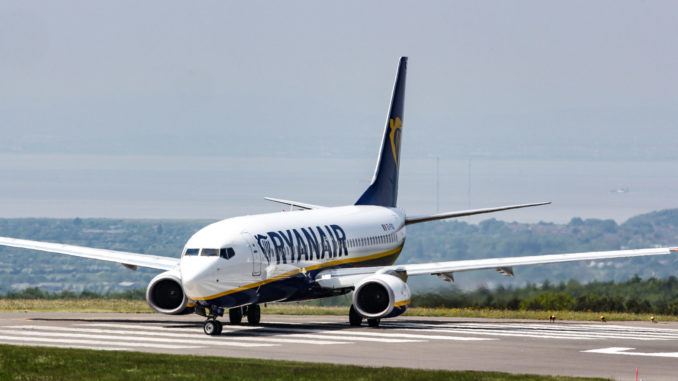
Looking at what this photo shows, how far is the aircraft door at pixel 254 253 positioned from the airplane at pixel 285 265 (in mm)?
32

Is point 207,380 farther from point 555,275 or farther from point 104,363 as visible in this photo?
point 555,275

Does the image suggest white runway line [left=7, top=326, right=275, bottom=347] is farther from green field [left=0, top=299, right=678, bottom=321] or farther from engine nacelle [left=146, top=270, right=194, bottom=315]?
green field [left=0, top=299, right=678, bottom=321]

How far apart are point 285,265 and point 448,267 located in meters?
6.98

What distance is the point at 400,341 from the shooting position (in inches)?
1388

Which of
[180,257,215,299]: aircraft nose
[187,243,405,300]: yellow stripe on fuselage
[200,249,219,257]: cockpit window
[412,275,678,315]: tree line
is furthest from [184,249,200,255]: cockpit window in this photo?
[412,275,678,315]: tree line

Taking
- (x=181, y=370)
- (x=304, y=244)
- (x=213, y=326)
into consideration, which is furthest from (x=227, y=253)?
(x=181, y=370)

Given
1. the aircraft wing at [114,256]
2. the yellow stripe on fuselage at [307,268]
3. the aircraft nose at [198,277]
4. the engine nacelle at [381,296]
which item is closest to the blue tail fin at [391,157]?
the yellow stripe on fuselage at [307,268]

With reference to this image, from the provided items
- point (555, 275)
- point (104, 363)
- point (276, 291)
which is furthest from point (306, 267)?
point (555, 275)

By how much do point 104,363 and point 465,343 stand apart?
39.9 ft

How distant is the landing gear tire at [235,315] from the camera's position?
4116cm

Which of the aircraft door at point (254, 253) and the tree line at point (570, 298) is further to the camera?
the tree line at point (570, 298)

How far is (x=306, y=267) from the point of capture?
139ft

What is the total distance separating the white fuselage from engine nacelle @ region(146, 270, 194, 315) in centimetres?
249

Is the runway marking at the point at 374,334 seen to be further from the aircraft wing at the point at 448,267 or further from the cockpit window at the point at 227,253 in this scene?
the cockpit window at the point at 227,253
